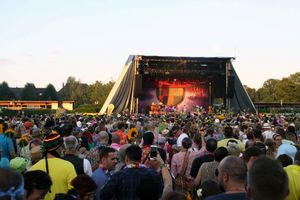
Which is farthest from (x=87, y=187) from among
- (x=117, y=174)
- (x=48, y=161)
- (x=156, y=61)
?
(x=156, y=61)

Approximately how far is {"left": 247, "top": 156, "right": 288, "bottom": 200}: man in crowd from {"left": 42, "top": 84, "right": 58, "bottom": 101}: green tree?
77.8 metres

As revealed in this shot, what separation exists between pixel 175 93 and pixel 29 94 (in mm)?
42851

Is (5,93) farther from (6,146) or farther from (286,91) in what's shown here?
(6,146)

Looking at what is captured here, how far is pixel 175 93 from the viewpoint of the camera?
130ft

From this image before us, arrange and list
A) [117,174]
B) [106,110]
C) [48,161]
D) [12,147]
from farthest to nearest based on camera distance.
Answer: [106,110]
[12,147]
[48,161]
[117,174]

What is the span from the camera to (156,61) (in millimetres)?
35031

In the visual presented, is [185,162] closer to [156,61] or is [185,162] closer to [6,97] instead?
[156,61]

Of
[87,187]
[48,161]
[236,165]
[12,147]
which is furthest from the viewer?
[12,147]

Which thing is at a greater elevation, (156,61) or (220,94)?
(156,61)

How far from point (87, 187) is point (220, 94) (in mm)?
34132

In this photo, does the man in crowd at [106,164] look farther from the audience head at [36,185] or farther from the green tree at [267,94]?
the green tree at [267,94]

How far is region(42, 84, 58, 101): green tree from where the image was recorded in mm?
78688

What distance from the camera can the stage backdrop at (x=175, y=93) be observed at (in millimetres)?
38562

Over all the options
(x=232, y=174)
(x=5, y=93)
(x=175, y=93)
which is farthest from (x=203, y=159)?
(x=5, y=93)
